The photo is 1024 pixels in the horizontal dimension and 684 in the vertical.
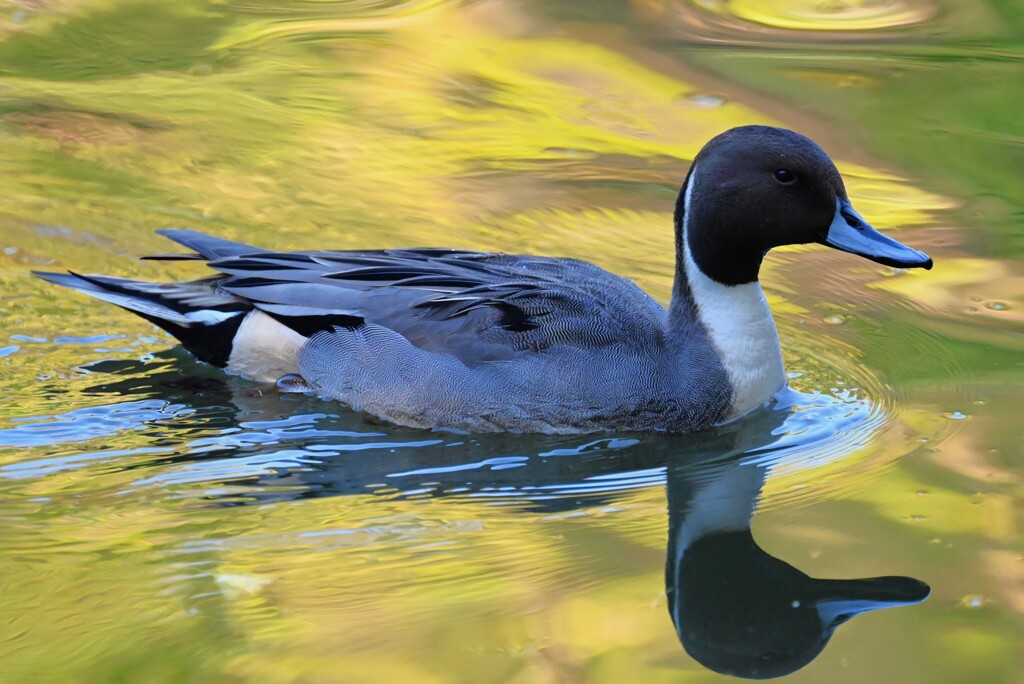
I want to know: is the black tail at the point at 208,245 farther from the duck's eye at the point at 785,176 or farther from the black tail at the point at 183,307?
the duck's eye at the point at 785,176

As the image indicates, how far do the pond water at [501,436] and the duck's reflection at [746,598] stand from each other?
0.01 m

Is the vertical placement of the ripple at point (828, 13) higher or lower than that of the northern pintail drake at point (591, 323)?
higher

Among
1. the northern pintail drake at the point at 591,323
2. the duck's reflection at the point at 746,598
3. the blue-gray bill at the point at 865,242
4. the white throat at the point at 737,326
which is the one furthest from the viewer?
the white throat at the point at 737,326

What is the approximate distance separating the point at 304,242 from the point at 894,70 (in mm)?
4230

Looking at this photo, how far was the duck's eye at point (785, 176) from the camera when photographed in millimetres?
5340

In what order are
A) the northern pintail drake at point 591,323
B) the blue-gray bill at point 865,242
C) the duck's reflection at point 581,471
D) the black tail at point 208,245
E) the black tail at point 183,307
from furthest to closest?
the black tail at point 208,245, the black tail at point 183,307, the northern pintail drake at point 591,323, the blue-gray bill at point 865,242, the duck's reflection at point 581,471

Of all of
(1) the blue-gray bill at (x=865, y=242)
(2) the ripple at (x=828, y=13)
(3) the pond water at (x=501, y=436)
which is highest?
(2) the ripple at (x=828, y=13)

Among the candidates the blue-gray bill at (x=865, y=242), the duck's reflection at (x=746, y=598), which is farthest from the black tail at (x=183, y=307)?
the blue-gray bill at (x=865, y=242)

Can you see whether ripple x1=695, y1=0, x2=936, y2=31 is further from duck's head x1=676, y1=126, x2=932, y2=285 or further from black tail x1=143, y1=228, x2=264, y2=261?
black tail x1=143, y1=228, x2=264, y2=261

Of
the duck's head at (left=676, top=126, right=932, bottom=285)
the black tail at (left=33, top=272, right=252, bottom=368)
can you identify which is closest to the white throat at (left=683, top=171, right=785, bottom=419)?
the duck's head at (left=676, top=126, right=932, bottom=285)

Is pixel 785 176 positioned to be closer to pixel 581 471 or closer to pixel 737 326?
pixel 737 326

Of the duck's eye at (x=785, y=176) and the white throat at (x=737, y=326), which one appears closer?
the duck's eye at (x=785, y=176)

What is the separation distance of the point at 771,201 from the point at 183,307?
8.25 feet

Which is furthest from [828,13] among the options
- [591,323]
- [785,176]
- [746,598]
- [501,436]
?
[746,598]
